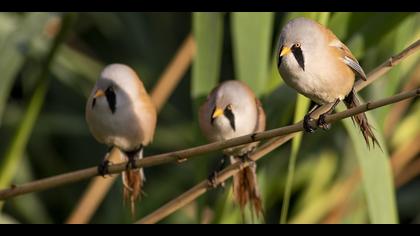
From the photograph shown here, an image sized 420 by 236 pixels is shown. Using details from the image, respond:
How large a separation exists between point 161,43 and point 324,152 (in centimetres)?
86

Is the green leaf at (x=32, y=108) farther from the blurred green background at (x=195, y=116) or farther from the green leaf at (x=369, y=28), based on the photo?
the green leaf at (x=369, y=28)

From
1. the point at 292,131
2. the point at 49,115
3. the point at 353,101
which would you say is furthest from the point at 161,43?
the point at 292,131

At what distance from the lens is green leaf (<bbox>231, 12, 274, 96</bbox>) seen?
2.63m

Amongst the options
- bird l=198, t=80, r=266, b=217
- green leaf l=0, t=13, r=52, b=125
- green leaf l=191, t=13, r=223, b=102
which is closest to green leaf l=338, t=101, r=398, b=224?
bird l=198, t=80, r=266, b=217

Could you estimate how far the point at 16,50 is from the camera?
3.07m

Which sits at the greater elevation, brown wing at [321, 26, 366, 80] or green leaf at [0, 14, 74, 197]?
green leaf at [0, 14, 74, 197]

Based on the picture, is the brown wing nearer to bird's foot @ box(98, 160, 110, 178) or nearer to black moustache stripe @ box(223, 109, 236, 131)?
black moustache stripe @ box(223, 109, 236, 131)

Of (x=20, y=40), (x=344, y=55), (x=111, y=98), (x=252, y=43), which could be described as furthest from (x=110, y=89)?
(x=344, y=55)

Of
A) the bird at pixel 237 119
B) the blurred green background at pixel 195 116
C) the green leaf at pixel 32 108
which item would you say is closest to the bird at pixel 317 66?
the blurred green background at pixel 195 116

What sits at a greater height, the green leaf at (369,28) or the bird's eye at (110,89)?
the green leaf at (369,28)

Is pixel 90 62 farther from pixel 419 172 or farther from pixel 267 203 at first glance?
pixel 419 172

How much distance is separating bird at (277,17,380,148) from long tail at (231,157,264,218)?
19.3 inches

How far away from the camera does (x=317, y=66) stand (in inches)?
87.4

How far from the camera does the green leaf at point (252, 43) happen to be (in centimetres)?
263
